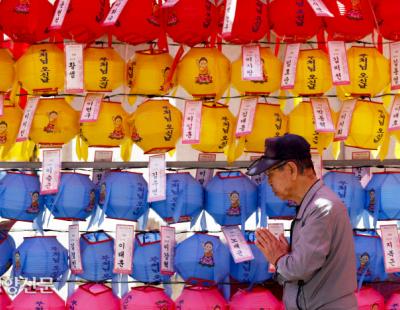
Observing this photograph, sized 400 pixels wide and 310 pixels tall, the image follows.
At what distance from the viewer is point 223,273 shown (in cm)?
364

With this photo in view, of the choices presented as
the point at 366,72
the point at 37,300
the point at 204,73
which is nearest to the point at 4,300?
the point at 37,300

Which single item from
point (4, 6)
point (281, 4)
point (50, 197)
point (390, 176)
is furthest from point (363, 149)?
point (4, 6)

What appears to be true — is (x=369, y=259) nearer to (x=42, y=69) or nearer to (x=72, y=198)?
(x=72, y=198)

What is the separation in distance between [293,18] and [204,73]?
461 mm

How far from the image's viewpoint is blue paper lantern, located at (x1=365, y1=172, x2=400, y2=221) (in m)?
3.67

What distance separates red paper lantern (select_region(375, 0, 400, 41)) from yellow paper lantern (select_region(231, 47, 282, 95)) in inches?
19.2

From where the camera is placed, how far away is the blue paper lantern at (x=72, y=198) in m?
3.64

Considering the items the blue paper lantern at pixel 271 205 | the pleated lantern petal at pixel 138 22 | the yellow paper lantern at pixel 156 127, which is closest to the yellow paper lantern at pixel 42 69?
the pleated lantern petal at pixel 138 22

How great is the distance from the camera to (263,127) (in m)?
3.64

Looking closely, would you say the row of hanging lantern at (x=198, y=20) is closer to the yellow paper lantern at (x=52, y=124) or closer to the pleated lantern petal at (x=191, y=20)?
the pleated lantern petal at (x=191, y=20)

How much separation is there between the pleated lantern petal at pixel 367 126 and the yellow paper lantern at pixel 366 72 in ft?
0.21

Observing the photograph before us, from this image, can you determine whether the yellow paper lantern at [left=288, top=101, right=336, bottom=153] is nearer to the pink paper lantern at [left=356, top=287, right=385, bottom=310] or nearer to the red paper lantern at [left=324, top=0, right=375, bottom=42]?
the red paper lantern at [left=324, top=0, right=375, bottom=42]

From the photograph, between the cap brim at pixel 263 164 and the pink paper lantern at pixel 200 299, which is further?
the pink paper lantern at pixel 200 299

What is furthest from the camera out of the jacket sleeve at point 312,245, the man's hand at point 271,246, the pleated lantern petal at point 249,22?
the pleated lantern petal at point 249,22
